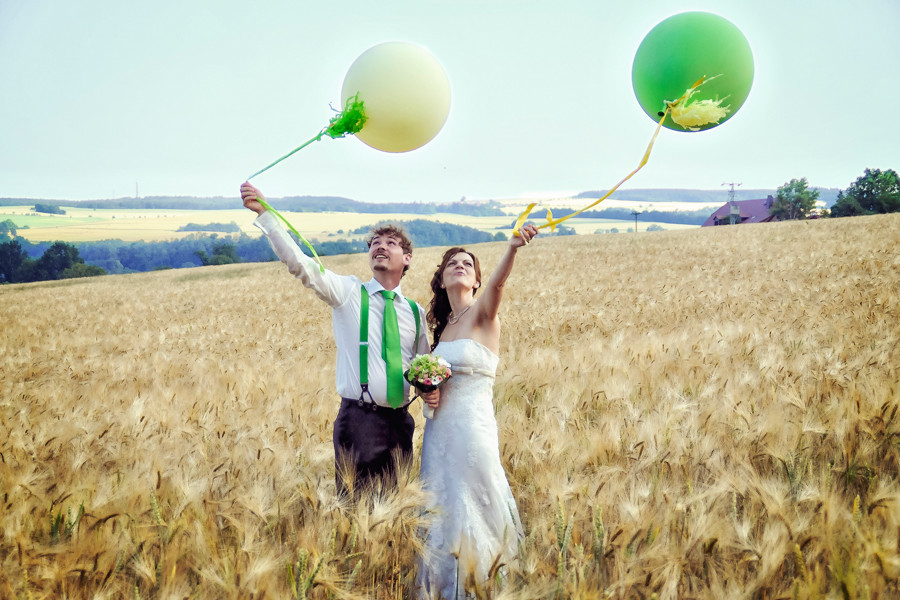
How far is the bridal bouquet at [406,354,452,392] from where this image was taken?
108 inches

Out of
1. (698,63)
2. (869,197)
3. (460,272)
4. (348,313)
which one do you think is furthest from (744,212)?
(348,313)

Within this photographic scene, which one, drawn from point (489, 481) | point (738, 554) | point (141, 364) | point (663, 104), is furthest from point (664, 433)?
point (141, 364)

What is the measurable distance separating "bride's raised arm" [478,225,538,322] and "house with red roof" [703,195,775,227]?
75464mm

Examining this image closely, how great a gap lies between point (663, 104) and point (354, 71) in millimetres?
1738

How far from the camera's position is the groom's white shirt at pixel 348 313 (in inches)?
120

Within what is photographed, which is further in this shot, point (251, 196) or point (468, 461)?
point (251, 196)

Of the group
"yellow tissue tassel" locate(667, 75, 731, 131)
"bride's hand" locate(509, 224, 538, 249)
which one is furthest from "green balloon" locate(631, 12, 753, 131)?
"bride's hand" locate(509, 224, 538, 249)

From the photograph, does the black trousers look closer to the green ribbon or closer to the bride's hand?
the green ribbon

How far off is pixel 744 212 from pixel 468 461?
86.3 metres

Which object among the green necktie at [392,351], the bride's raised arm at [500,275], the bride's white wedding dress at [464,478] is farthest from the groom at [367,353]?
the bride's raised arm at [500,275]

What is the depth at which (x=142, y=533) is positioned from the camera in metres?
2.44

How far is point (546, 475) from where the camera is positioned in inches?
122

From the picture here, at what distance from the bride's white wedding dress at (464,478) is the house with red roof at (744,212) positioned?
75.6m

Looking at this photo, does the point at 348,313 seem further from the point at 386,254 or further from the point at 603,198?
the point at 603,198
